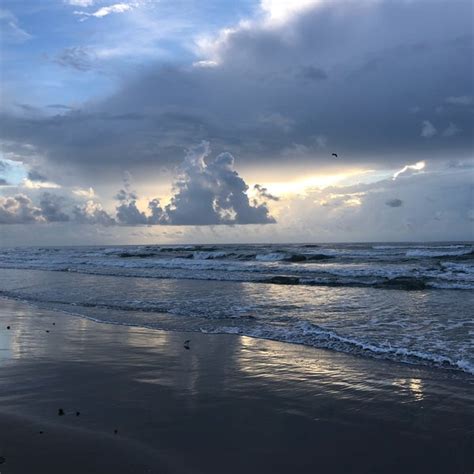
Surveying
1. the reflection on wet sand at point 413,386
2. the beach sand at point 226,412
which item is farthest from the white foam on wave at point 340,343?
the reflection on wet sand at point 413,386

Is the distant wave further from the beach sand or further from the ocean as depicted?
the beach sand

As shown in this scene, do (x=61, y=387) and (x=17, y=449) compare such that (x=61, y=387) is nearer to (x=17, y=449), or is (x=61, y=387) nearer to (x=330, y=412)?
(x=17, y=449)

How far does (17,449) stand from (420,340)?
7962 millimetres

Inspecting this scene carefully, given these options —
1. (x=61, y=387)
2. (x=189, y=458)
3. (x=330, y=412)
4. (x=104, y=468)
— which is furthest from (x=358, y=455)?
(x=61, y=387)

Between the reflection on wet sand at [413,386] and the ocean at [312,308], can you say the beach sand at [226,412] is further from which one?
the ocean at [312,308]

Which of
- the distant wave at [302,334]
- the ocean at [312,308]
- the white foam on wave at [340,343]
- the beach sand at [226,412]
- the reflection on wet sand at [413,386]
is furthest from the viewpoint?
the ocean at [312,308]

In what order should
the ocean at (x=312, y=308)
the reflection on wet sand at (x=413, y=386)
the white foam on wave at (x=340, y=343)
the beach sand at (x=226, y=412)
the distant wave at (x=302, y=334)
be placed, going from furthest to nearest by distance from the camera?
the ocean at (x=312, y=308) → the distant wave at (x=302, y=334) → the white foam on wave at (x=340, y=343) → the reflection on wet sand at (x=413, y=386) → the beach sand at (x=226, y=412)

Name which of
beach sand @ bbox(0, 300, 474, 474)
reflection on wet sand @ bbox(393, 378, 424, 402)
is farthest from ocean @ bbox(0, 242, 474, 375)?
beach sand @ bbox(0, 300, 474, 474)

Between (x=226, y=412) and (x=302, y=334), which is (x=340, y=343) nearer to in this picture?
(x=302, y=334)

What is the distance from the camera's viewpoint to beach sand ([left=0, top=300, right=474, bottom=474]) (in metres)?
4.47

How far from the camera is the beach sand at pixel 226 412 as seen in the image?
14.7 feet

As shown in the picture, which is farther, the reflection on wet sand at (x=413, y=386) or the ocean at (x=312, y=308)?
the ocean at (x=312, y=308)

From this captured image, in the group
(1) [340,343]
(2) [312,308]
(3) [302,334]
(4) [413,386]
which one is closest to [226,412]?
(4) [413,386]

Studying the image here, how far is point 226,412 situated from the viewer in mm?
5758
